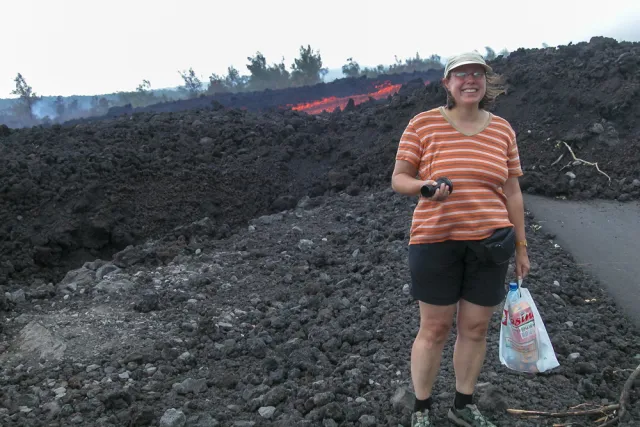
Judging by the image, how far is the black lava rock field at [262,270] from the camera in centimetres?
301

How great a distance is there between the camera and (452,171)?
7.10 feet

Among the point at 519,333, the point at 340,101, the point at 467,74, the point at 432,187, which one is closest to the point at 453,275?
the point at 432,187

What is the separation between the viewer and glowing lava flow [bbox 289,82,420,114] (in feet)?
68.3

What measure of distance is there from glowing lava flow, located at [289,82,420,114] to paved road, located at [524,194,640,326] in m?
14.5

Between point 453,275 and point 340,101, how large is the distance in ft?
65.1

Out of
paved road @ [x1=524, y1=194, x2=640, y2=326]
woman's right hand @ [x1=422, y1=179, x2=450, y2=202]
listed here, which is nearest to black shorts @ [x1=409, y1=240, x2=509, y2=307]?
woman's right hand @ [x1=422, y1=179, x2=450, y2=202]

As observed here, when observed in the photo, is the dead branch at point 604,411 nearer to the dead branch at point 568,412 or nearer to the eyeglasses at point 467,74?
the dead branch at point 568,412

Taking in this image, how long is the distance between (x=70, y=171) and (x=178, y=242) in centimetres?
270

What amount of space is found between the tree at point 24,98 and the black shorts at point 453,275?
26.2 meters

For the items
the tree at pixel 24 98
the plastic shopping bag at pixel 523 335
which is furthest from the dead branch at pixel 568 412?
the tree at pixel 24 98

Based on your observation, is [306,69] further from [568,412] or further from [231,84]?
[568,412]

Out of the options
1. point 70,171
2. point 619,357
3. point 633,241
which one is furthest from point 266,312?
point 70,171

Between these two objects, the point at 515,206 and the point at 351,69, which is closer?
the point at 515,206

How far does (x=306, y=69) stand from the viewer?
28391 mm
